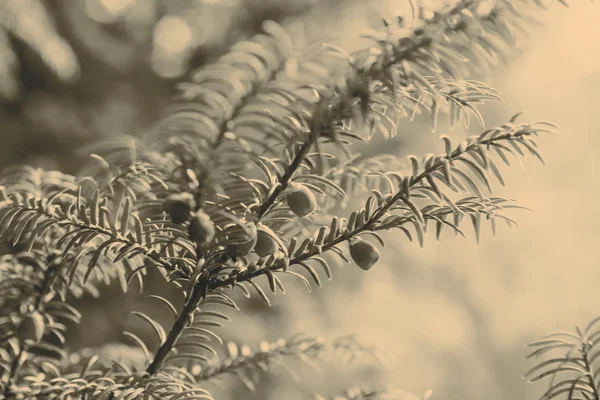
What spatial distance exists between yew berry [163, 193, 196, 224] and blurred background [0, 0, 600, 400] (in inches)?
20.2

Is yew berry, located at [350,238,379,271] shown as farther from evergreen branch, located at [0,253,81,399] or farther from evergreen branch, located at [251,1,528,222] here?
evergreen branch, located at [0,253,81,399]

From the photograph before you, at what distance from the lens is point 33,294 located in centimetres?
35

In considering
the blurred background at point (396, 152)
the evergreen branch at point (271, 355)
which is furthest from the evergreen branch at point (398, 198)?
the blurred background at point (396, 152)

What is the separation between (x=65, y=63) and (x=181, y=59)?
0.29 meters

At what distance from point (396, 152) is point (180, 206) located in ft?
2.58

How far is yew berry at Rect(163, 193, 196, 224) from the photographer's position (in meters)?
0.23

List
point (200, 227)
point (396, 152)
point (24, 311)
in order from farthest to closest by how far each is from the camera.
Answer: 1. point (396, 152)
2. point (24, 311)
3. point (200, 227)

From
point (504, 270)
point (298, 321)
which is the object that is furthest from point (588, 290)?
point (298, 321)

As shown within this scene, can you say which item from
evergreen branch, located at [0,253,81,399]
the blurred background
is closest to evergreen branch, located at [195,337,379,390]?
evergreen branch, located at [0,253,81,399]

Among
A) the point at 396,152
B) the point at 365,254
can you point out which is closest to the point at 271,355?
the point at 365,254

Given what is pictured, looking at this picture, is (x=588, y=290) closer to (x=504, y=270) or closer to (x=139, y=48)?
(x=504, y=270)

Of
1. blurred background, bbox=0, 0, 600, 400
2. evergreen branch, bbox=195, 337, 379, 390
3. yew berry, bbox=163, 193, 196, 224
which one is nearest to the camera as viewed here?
yew berry, bbox=163, 193, 196, 224

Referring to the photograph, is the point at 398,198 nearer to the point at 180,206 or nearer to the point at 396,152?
the point at 180,206

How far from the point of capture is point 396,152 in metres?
0.98
